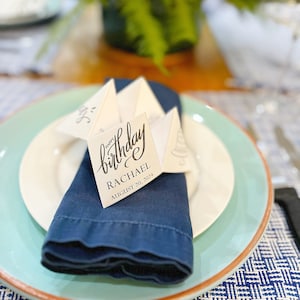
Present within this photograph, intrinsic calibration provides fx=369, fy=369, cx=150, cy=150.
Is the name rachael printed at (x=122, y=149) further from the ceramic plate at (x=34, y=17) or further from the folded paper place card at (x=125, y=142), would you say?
the ceramic plate at (x=34, y=17)

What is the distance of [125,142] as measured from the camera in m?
0.42

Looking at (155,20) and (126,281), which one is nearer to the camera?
(126,281)

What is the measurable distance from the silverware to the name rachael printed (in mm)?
309

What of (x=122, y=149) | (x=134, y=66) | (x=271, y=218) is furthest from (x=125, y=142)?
(x=134, y=66)

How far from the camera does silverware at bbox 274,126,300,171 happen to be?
61cm

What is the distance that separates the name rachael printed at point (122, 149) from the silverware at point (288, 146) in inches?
12.2

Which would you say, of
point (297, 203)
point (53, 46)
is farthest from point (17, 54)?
point (297, 203)

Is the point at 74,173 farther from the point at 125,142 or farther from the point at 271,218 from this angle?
the point at 271,218

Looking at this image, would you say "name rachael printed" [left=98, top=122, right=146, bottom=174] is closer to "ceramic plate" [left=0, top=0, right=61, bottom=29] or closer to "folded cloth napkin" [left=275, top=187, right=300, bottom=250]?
"folded cloth napkin" [left=275, top=187, right=300, bottom=250]

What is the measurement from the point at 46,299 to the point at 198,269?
0.15 m

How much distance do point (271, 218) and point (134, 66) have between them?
52 cm

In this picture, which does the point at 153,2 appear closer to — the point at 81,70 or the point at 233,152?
the point at 81,70

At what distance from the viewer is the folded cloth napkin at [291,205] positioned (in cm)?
48

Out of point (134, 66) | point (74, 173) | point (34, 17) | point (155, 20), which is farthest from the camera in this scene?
point (34, 17)
